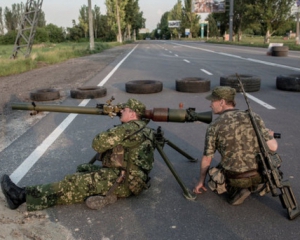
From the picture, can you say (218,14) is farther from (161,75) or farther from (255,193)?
(255,193)

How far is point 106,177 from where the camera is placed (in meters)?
3.60

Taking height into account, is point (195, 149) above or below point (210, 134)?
below

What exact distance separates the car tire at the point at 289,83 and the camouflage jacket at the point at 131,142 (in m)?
7.47

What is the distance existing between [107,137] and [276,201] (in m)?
1.87

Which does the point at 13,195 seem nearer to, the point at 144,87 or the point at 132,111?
the point at 132,111

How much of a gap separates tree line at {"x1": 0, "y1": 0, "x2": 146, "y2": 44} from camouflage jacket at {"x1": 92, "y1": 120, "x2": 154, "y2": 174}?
67136 mm

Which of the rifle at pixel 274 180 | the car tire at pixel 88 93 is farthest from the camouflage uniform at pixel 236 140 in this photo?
the car tire at pixel 88 93

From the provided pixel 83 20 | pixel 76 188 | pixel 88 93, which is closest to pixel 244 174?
pixel 76 188

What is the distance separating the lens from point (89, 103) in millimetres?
8977

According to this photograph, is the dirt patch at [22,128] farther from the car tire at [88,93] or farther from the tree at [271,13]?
the tree at [271,13]

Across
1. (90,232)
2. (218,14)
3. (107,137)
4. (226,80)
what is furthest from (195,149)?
(218,14)

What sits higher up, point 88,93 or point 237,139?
point 237,139

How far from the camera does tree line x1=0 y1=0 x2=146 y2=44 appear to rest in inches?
3004

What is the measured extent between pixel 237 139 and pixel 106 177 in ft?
4.47
